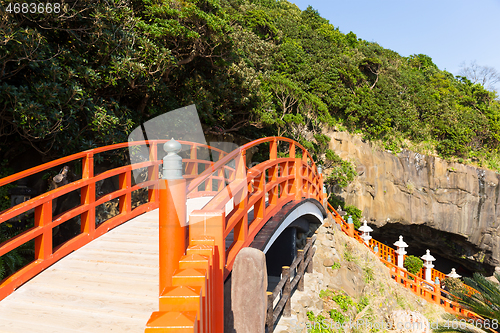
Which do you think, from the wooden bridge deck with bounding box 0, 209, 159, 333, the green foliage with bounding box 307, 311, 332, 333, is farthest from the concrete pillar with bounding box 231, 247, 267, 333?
the green foliage with bounding box 307, 311, 332, 333

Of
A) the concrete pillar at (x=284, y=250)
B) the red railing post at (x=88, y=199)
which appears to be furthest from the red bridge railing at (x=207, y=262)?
the concrete pillar at (x=284, y=250)

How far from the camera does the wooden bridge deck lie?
2.56 m

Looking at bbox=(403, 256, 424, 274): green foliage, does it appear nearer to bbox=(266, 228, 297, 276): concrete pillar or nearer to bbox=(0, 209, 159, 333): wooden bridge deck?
bbox=(266, 228, 297, 276): concrete pillar

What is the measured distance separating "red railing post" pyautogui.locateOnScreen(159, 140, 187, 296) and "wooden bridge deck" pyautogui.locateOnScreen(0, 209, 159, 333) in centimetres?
64

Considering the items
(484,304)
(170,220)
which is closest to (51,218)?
(170,220)

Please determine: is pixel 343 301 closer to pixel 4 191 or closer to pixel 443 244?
pixel 4 191

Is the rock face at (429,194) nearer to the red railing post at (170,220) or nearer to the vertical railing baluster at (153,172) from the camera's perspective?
the vertical railing baluster at (153,172)

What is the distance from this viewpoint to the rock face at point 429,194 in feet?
57.8

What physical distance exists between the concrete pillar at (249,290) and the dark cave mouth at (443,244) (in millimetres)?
17369

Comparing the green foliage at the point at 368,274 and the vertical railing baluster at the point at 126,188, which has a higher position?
the vertical railing baluster at the point at 126,188

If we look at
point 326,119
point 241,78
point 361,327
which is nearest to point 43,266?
point 361,327

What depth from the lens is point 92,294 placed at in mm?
2951

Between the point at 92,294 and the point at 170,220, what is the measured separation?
1350 mm

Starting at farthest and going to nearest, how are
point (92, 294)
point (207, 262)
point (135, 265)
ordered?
point (135, 265) < point (92, 294) < point (207, 262)
